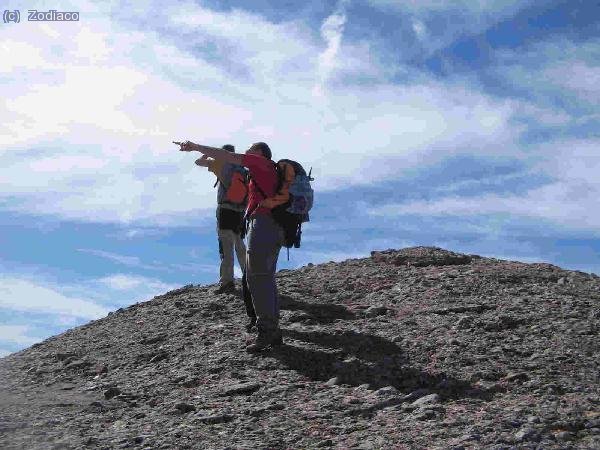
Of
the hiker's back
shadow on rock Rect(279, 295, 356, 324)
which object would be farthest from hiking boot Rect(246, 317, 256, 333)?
the hiker's back

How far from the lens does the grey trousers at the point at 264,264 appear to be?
9.71 m

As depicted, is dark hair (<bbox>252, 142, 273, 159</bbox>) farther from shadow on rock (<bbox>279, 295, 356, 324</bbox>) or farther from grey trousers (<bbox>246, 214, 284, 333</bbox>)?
shadow on rock (<bbox>279, 295, 356, 324</bbox>)

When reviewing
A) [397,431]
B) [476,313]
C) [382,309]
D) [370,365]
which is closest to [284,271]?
[382,309]

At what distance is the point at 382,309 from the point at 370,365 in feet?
8.80

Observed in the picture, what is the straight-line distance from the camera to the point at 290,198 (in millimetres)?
9586

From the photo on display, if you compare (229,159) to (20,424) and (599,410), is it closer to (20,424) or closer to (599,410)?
(20,424)

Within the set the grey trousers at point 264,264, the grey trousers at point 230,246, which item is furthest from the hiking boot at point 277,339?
the grey trousers at point 230,246

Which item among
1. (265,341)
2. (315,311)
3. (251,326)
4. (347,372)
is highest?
(315,311)

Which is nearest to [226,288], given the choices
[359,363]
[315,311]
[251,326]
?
[315,311]

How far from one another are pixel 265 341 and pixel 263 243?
50.5 inches

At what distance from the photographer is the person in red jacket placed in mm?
9539

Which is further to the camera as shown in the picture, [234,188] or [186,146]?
[234,188]

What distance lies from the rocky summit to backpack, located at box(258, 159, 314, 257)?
1.63 metres

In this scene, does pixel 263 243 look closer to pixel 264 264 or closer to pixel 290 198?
pixel 264 264
